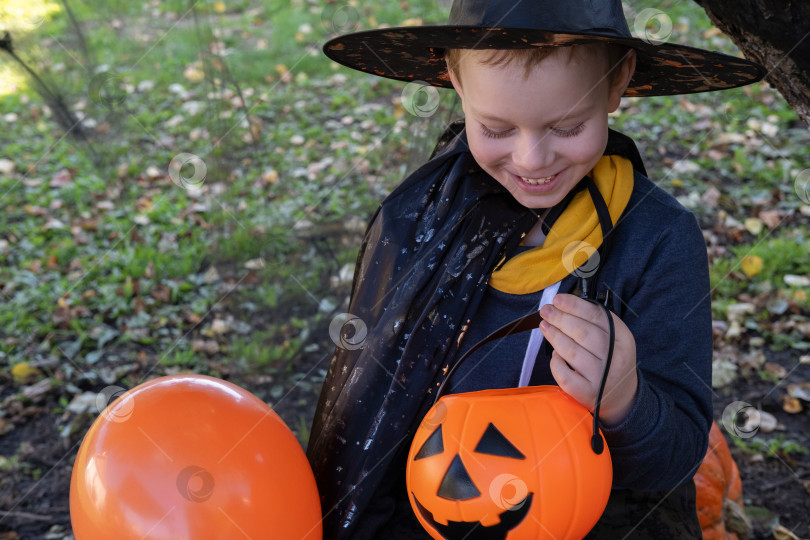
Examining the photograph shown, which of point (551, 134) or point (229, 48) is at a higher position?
point (551, 134)

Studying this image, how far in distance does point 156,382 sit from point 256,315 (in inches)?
78.5

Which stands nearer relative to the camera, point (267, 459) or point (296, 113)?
point (267, 459)

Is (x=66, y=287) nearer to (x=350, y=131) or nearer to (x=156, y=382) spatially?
(x=350, y=131)

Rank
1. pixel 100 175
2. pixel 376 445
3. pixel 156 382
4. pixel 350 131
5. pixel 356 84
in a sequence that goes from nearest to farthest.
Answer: pixel 156 382, pixel 376 445, pixel 100 175, pixel 350 131, pixel 356 84

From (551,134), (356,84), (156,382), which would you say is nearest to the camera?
(551,134)

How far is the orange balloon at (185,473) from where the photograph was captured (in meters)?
1.53

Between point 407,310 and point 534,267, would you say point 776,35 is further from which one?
point 407,310

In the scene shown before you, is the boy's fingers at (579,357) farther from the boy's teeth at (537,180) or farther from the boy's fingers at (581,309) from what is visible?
the boy's teeth at (537,180)

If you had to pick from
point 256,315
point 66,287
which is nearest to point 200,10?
point 256,315

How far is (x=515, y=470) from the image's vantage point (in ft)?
4.62

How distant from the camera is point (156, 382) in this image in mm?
1729

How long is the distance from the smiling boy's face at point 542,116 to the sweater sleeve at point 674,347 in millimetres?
307

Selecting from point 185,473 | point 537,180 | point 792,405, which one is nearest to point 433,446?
point 185,473

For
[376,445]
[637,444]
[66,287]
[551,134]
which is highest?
[551,134]
